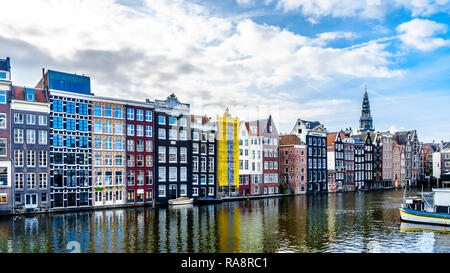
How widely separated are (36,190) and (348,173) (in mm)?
105470

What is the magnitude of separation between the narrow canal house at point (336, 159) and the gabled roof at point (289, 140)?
2184 centimetres

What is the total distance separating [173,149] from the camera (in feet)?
285

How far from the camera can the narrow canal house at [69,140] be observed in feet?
229

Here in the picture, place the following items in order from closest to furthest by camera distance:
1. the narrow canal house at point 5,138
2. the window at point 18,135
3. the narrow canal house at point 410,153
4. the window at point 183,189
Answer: the narrow canal house at point 5,138 → the window at point 18,135 → the window at point 183,189 → the narrow canal house at point 410,153

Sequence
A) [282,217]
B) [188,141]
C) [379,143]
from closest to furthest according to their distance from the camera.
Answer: [282,217] < [188,141] < [379,143]

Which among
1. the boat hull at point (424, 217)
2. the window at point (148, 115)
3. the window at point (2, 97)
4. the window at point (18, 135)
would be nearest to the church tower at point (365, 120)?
the window at point (148, 115)

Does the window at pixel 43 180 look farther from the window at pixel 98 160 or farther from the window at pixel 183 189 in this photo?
the window at pixel 183 189

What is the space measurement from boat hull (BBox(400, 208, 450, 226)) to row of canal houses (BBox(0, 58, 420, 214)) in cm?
4671

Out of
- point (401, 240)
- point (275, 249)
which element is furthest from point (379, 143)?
point (275, 249)

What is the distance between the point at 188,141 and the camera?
3538 inches

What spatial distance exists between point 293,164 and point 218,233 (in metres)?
72.9
